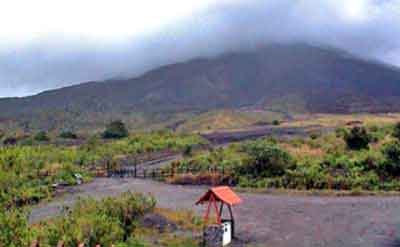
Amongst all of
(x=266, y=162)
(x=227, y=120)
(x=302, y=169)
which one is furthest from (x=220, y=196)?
(x=227, y=120)

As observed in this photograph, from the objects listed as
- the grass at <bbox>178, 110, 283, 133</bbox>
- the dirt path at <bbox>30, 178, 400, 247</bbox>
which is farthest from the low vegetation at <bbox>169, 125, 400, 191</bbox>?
the grass at <bbox>178, 110, 283, 133</bbox>

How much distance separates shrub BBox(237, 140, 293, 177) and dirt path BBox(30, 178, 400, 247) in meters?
3.75

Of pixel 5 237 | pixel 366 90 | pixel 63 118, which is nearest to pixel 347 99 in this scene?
pixel 366 90

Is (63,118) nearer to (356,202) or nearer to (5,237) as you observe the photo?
(356,202)

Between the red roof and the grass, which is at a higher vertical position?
the grass

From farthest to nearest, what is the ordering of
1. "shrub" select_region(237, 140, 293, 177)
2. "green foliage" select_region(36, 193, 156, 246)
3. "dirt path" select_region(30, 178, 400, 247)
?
"shrub" select_region(237, 140, 293, 177) < "dirt path" select_region(30, 178, 400, 247) < "green foliage" select_region(36, 193, 156, 246)

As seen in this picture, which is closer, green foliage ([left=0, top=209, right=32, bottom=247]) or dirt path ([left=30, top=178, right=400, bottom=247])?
green foliage ([left=0, top=209, right=32, bottom=247])

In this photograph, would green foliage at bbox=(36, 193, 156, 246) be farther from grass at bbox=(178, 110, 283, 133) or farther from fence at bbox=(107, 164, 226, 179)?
grass at bbox=(178, 110, 283, 133)

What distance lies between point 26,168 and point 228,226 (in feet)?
80.7

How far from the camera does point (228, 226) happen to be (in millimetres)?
19391

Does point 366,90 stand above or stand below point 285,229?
above

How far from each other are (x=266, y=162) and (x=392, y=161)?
7994mm

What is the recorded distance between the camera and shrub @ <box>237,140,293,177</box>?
1377 inches

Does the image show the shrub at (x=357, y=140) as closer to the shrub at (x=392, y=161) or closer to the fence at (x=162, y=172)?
the shrub at (x=392, y=161)
